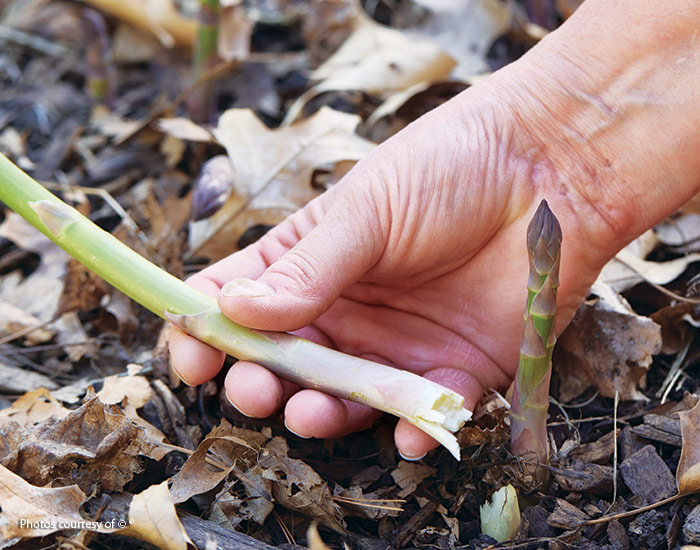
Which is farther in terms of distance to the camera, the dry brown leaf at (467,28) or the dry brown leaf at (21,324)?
the dry brown leaf at (467,28)

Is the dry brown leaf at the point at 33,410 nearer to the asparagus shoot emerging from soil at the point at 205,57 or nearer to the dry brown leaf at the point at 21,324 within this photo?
the dry brown leaf at the point at 21,324

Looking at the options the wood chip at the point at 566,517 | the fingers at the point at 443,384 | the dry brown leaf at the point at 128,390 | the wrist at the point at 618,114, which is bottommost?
the dry brown leaf at the point at 128,390

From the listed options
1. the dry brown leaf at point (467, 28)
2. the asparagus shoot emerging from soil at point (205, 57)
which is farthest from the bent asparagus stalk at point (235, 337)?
the dry brown leaf at point (467, 28)

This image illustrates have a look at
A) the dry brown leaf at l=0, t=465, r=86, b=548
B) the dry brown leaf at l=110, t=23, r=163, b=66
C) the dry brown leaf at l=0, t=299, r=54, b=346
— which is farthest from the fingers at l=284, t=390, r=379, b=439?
the dry brown leaf at l=110, t=23, r=163, b=66

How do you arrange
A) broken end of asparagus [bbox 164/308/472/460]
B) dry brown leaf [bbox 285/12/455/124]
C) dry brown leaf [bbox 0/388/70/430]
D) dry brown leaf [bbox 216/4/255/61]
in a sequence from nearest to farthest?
1. broken end of asparagus [bbox 164/308/472/460]
2. dry brown leaf [bbox 0/388/70/430]
3. dry brown leaf [bbox 285/12/455/124]
4. dry brown leaf [bbox 216/4/255/61]

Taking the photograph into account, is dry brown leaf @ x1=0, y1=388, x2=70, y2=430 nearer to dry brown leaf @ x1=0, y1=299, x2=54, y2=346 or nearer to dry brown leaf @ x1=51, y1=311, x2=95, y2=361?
dry brown leaf @ x1=51, y1=311, x2=95, y2=361
